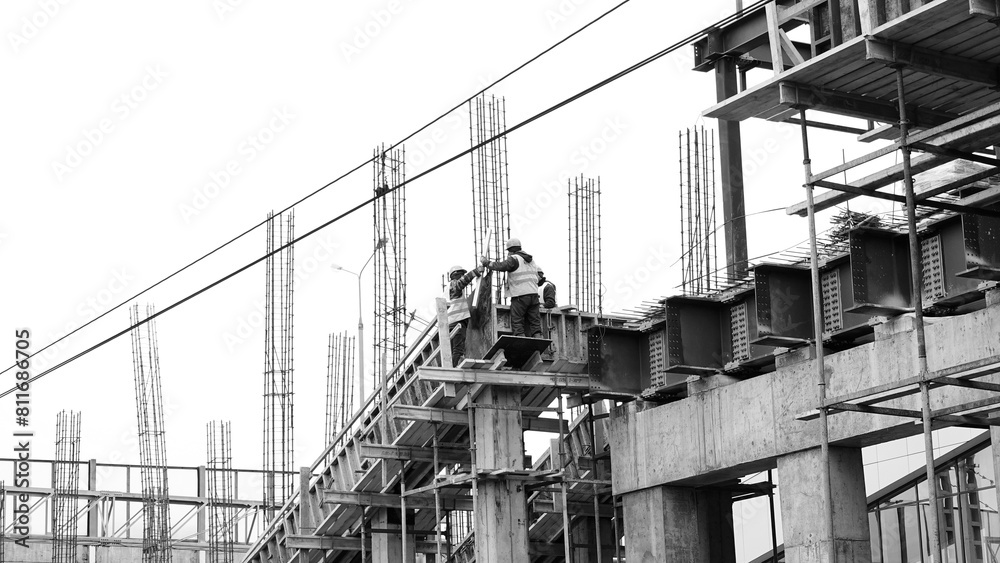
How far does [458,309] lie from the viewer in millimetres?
25359

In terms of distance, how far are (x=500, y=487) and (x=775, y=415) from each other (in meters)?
5.32

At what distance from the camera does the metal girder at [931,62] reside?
16.6 meters

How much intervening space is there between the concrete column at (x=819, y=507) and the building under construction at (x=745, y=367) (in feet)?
0.13

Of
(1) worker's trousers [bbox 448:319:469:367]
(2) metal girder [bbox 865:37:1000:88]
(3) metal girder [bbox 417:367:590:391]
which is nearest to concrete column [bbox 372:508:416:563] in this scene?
(1) worker's trousers [bbox 448:319:469:367]

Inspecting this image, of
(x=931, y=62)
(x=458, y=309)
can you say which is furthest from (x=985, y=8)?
(x=458, y=309)

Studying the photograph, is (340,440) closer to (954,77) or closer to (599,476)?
(599,476)

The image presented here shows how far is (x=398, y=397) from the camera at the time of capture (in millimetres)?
26641

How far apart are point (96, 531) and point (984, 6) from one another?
39092 mm

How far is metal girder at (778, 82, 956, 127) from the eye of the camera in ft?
58.2

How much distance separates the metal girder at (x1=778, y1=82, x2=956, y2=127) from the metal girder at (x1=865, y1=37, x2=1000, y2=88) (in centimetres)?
113

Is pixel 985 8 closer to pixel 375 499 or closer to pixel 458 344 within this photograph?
pixel 458 344

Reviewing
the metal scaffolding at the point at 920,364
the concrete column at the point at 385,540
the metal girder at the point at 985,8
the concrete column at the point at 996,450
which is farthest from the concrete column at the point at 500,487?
the metal girder at the point at 985,8

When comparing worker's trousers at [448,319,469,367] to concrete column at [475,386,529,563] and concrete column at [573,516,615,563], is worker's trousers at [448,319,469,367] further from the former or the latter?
concrete column at [573,516,615,563]

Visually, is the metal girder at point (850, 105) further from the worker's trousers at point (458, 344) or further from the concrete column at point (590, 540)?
the concrete column at point (590, 540)
